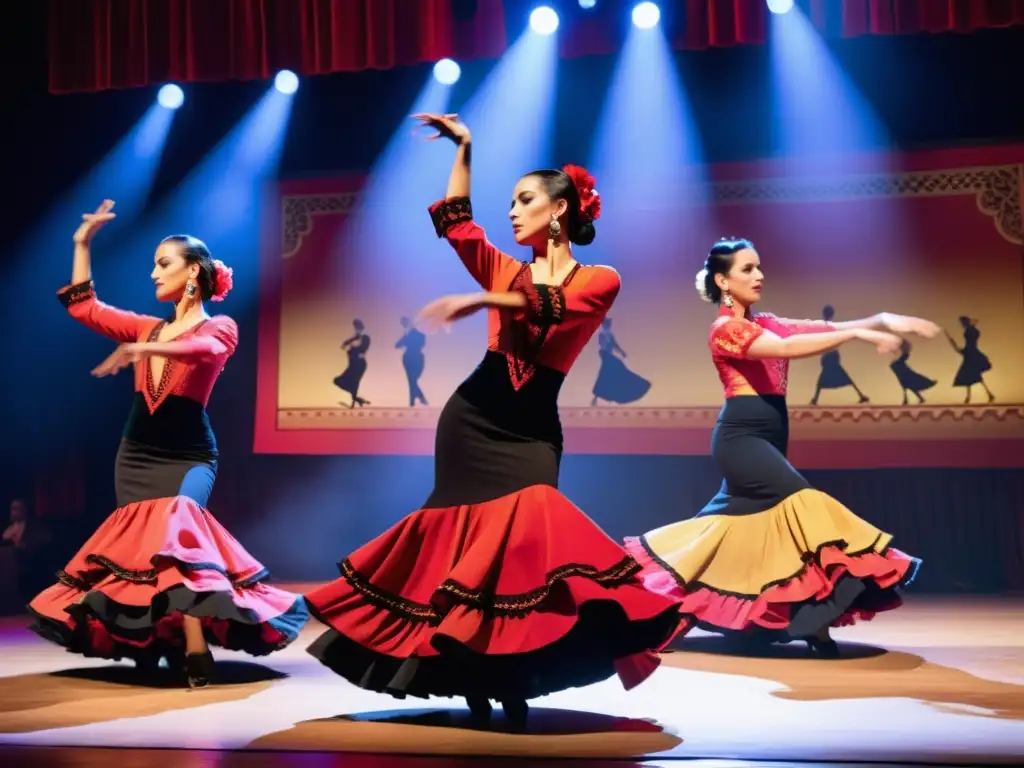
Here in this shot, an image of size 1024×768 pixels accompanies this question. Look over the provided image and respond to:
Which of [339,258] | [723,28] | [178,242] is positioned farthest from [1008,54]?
[178,242]

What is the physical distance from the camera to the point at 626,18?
6281mm

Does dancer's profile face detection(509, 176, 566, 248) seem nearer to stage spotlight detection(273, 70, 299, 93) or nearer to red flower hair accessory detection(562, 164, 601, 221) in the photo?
red flower hair accessory detection(562, 164, 601, 221)

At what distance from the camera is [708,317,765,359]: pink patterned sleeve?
4.00 m

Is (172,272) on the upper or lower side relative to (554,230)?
upper

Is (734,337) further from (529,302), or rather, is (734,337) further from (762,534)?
(529,302)

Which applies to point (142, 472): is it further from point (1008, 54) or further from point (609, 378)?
point (1008, 54)

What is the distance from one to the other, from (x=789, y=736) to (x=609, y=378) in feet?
14.6

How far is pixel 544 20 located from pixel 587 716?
15.4 feet

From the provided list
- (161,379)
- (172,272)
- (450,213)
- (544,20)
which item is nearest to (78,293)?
(172,272)

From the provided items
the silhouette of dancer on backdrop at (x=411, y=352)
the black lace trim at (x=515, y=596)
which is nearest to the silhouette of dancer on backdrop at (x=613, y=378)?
the silhouette of dancer on backdrop at (x=411, y=352)

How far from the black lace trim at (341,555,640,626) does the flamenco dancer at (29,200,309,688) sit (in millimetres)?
1007

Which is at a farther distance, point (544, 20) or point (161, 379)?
point (544, 20)

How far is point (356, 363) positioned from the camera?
7.26 metres

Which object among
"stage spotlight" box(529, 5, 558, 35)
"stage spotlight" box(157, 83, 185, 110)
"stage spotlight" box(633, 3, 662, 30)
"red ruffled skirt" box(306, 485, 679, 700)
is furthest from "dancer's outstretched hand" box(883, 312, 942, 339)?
"stage spotlight" box(157, 83, 185, 110)
